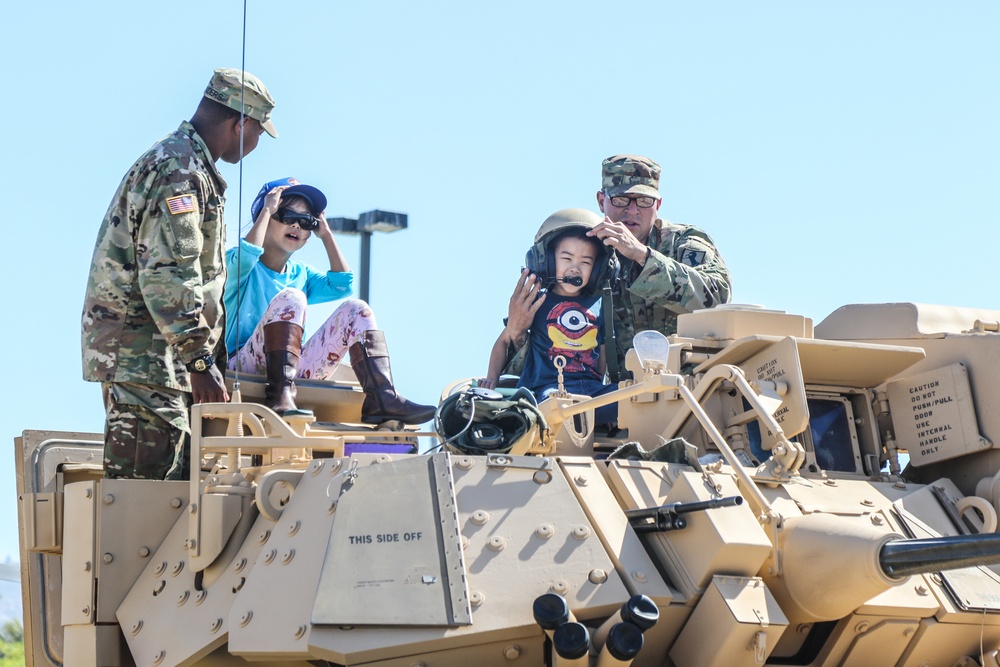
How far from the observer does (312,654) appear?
5652 millimetres

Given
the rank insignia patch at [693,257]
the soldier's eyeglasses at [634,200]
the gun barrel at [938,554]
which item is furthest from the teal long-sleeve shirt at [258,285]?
the gun barrel at [938,554]

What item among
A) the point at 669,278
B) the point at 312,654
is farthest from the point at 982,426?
the point at 312,654

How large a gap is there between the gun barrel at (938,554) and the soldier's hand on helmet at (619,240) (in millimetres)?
3371

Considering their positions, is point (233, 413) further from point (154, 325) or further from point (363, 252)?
point (363, 252)

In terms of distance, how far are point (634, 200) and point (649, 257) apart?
0.93 metres

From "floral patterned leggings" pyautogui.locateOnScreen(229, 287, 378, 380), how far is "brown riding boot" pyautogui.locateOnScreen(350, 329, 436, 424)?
7 centimetres

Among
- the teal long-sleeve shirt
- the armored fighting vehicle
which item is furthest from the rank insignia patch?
the teal long-sleeve shirt

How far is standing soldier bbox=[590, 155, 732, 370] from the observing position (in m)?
9.23

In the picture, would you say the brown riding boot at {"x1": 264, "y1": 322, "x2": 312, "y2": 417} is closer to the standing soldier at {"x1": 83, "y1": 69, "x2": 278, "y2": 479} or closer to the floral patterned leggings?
the floral patterned leggings

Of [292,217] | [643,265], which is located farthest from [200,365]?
[643,265]

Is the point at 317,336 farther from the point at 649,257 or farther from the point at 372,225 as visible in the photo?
the point at 372,225

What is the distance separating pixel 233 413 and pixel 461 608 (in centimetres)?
154

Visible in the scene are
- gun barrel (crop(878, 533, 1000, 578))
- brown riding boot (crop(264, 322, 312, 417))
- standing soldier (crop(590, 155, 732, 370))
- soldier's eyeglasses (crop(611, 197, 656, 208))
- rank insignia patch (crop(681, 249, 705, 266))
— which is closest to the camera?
gun barrel (crop(878, 533, 1000, 578))

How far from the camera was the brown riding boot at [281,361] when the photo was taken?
784cm
